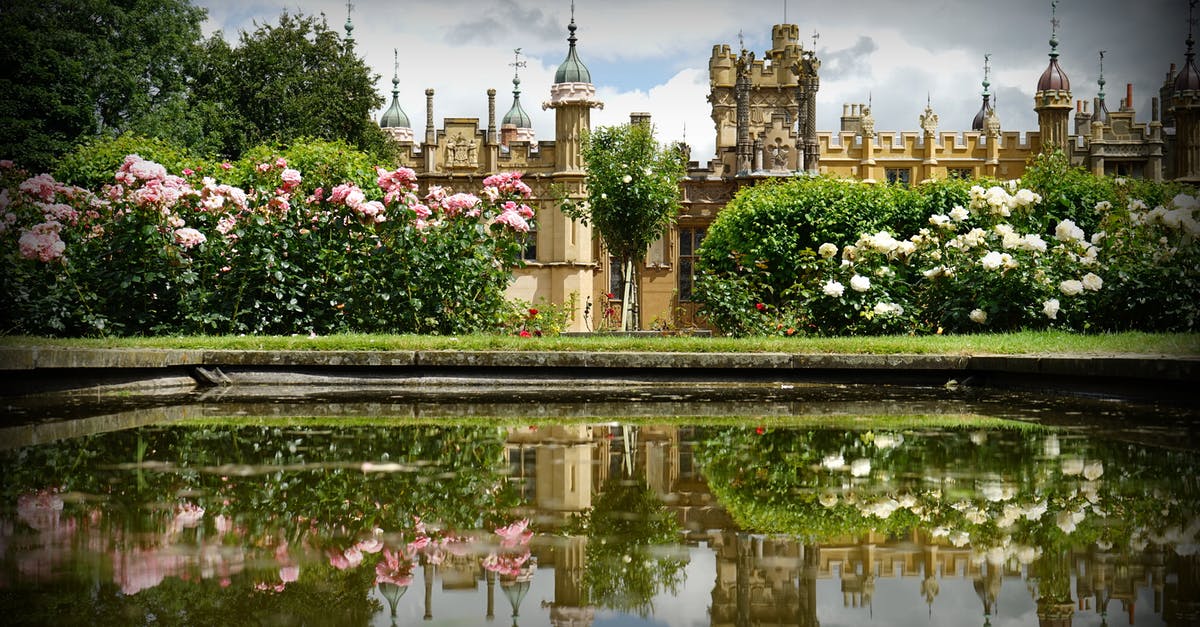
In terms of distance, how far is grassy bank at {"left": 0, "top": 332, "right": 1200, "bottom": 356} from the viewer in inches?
408

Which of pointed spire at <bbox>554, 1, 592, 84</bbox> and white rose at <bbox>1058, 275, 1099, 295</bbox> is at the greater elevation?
pointed spire at <bbox>554, 1, 592, 84</bbox>

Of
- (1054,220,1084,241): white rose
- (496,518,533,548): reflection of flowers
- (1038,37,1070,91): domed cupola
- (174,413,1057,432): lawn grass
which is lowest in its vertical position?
(496,518,533,548): reflection of flowers

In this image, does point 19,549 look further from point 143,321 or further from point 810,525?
point 143,321

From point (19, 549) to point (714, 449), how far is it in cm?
339

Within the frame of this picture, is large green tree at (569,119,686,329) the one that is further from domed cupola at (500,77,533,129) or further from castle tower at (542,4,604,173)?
domed cupola at (500,77,533,129)

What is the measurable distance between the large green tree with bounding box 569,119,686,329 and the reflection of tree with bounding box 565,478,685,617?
1683 cm

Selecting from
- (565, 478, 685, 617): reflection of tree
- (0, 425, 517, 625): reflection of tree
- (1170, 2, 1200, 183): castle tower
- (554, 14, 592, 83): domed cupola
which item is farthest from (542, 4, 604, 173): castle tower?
(565, 478, 685, 617): reflection of tree

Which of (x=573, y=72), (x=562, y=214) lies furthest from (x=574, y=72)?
(x=562, y=214)

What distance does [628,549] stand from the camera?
357 centimetres

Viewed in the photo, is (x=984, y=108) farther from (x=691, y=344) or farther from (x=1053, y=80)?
(x=691, y=344)

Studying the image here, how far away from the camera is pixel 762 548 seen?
3562mm

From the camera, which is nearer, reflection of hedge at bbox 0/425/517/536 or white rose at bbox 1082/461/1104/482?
reflection of hedge at bbox 0/425/517/536

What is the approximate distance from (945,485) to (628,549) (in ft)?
5.65

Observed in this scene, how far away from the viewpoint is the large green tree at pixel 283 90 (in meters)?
37.5
